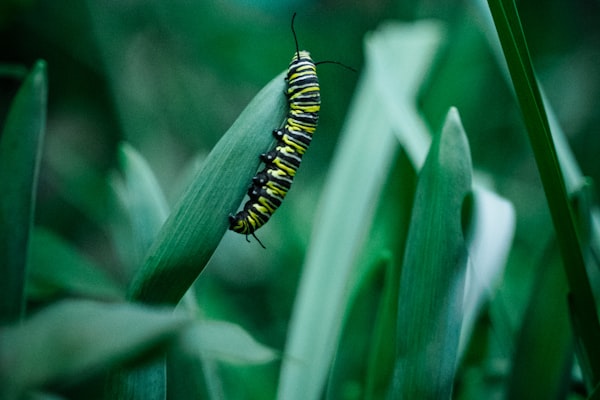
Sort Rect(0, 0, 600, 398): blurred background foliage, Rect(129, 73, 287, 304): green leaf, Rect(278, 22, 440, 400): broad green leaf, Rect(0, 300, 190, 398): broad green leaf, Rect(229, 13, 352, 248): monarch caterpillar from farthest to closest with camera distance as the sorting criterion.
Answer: Rect(0, 0, 600, 398): blurred background foliage → Rect(278, 22, 440, 400): broad green leaf → Rect(229, 13, 352, 248): monarch caterpillar → Rect(129, 73, 287, 304): green leaf → Rect(0, 300, 190, 398): broad green leaf

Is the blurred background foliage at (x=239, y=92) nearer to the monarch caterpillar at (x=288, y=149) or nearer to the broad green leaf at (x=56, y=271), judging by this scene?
the broad green leaf at (x=56, y=271)

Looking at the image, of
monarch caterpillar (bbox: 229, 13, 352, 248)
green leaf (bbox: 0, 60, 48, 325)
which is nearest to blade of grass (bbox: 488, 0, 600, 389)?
monarch caterpillar (bbox: 229, 13, 352, 248)

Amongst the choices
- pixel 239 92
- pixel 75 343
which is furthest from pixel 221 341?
pixel 239 92

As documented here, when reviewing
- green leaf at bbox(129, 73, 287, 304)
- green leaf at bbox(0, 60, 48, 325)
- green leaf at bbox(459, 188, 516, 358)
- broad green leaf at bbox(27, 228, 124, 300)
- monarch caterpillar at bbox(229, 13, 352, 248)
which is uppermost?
green leaf at bbox(459, 188, 516, 358)

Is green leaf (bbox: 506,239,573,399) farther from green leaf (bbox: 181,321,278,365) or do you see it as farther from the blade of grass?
green leaf (bbox: 181,321,278,365)

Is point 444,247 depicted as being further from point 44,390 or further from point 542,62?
point 542,62
